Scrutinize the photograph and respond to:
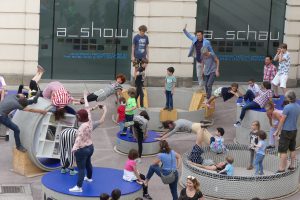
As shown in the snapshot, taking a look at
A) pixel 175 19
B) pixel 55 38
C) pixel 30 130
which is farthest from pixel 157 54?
pixel 30 130

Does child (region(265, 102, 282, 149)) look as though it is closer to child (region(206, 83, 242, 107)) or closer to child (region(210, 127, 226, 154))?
child (region(210, 127, 226, 154))

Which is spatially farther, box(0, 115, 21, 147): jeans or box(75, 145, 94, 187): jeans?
box(0, 115, 21, 147): jeans

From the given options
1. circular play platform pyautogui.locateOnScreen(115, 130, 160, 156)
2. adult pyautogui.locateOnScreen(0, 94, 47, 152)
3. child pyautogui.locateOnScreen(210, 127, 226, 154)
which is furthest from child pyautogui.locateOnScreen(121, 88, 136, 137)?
adult pyautogui.locateOnScreen(0, 94, 47, 152)

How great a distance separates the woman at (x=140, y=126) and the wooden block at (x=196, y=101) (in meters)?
4.58

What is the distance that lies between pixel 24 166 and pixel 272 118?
6275 mm

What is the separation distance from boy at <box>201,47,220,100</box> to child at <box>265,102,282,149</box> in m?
3.65

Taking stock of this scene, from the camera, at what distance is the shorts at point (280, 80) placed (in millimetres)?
25406

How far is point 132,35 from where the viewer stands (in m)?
29.4

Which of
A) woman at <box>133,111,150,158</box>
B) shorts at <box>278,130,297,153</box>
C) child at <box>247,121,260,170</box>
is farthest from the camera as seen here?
woman at <box>133,111,150,158</box>

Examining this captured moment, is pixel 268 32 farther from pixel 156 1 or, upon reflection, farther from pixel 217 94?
pixel 217 94

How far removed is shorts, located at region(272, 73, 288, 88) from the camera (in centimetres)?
2541

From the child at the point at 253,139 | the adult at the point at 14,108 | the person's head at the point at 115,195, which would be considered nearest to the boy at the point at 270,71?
the child at the point at 253,139

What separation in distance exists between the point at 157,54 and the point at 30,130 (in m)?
9.75

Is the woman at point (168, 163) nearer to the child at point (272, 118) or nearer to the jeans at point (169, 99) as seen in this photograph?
the child at point (272, 118)
